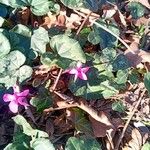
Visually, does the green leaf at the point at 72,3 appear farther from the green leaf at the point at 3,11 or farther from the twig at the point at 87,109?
the twig at the point at 87,109

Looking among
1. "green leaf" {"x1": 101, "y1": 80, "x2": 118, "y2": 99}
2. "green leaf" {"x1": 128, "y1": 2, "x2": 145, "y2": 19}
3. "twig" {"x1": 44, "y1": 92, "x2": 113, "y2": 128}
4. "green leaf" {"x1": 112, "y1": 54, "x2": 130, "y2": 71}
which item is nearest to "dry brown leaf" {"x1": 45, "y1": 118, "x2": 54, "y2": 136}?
"twig" {"x1": 44, "y1": 92, "x2": 113, "y2": 128}

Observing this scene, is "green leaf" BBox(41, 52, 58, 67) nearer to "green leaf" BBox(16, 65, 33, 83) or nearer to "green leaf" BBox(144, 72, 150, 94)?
"green leaf" BBox(16, 65, 33, 83)

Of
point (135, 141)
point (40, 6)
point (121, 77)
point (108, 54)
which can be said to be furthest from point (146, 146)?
point (40, 6)

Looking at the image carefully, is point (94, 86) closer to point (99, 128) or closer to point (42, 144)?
point (99, 128)

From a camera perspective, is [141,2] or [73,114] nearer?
[73,114]

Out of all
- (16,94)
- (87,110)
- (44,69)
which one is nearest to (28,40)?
(44,69)

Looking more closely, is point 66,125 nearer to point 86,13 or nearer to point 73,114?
point 73,114
